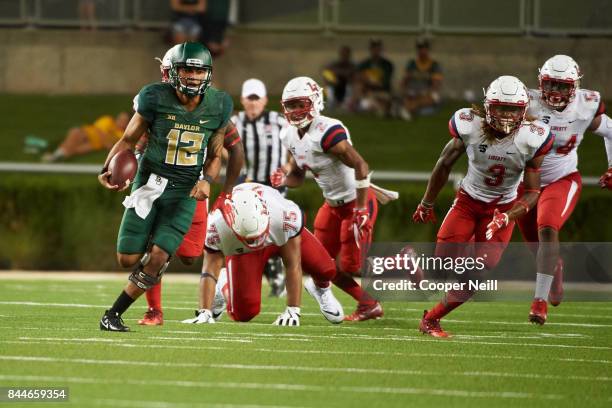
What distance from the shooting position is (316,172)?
30.2 ft

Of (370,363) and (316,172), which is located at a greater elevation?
(316,172)

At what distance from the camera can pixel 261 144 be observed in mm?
11211

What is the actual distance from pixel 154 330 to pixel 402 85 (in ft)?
37.2

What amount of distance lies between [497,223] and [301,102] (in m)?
1.89

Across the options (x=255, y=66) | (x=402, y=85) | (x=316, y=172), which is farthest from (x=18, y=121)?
(x=316, y=172)

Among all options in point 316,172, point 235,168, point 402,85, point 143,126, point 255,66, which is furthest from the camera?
point 255,66

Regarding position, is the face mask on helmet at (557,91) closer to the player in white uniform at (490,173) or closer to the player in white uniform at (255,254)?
the player in white uniform at (490,173)

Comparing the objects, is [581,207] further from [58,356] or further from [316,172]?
[58,356]

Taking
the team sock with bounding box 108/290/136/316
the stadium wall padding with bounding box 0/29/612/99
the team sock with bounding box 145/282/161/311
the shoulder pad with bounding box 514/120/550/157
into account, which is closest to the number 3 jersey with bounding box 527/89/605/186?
the shoulder pad with bounding box 514/120/550/157

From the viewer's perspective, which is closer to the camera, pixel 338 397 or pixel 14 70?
pixel 338 397

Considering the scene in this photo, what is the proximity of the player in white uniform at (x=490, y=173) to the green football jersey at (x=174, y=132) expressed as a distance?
1.44m

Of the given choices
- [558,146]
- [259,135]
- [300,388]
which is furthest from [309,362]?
[259,135]

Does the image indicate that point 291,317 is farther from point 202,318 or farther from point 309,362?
point 309,362

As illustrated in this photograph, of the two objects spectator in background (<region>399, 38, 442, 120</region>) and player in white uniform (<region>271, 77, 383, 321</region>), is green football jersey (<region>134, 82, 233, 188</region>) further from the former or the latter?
spectator in background (<region>399, 38, 442, 120</region>)
